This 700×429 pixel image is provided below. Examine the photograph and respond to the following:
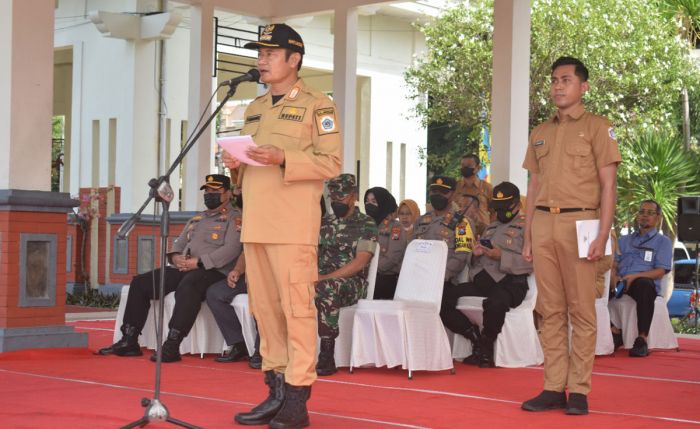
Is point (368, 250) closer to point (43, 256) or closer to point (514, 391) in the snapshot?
point (514, 391)

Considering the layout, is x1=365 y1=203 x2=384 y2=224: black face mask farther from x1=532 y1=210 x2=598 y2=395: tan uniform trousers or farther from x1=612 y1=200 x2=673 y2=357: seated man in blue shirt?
x1=532 y1=210 x2=598 y2=395: tan uniform trousers

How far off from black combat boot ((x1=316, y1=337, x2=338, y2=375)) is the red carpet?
15cm

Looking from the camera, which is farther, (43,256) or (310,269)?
(43,256)

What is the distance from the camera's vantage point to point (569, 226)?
5383mm

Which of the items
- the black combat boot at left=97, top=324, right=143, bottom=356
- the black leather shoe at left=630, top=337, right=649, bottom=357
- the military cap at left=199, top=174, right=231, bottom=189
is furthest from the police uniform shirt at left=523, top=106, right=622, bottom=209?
the black combat boot at left=97, top=324, right=143, bottom=356

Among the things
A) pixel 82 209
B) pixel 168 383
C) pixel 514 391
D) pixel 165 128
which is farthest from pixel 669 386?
pixel 165 128

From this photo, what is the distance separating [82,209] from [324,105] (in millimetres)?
10638

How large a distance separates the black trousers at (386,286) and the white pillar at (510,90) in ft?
6.75

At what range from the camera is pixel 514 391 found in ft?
20.7

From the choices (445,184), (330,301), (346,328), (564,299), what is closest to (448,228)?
(445,184)

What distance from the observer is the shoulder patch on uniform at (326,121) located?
469 centimetres

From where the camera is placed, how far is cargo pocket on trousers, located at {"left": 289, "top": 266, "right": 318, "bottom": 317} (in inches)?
183

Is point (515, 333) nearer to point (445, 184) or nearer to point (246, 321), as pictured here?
point (445, 184)

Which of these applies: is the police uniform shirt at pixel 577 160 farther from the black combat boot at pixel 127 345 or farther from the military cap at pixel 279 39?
the black combat boot at pixel 127 345
